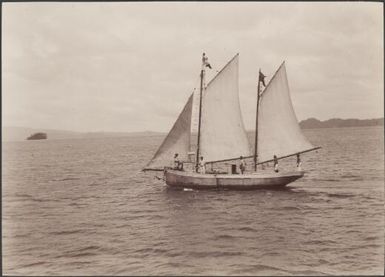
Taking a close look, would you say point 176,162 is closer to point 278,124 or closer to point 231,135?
point 231,135

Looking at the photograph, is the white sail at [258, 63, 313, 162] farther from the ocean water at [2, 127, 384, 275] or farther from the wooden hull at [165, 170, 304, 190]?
the ocean water at [2, 127, 384, 275]

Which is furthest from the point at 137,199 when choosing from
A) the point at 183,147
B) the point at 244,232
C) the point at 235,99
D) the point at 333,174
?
the point at 333,174

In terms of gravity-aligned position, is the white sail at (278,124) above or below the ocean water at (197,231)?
above

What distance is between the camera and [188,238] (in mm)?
24234

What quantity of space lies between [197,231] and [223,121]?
16643 mm

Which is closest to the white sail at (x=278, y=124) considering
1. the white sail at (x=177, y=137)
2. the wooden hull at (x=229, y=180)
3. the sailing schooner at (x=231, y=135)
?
the sailing schooner at (x=231, y=135)

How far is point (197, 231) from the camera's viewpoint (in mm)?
25828

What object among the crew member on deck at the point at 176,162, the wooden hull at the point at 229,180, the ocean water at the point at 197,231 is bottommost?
the ocean water at the point at 197,231

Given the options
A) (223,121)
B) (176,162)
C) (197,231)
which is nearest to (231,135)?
(223,121)

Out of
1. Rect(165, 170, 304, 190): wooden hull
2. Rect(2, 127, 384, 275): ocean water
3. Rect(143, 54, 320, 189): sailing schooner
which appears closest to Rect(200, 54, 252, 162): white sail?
Rect(143, 54, 320, 189): sailing schooner

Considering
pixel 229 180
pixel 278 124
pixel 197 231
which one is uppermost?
pixel 278 124

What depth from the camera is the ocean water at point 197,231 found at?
1989 centimetres

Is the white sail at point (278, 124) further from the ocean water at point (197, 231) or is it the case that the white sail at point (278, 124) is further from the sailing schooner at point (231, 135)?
the ocean water at point (197, 231)

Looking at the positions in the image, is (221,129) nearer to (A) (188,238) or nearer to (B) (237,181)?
(B) (237,181)
